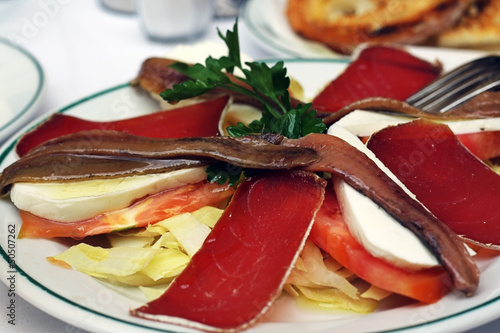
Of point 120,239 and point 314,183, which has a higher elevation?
point 314,183

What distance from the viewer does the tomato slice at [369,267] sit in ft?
4.58

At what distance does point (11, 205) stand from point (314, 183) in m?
1.00

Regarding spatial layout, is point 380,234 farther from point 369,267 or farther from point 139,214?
point 139,214

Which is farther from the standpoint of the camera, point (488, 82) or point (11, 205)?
point (488, 82)

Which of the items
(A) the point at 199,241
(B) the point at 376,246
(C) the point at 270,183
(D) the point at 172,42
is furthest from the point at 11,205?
(D) the point at 172,42

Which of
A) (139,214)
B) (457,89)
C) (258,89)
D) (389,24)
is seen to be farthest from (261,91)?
(389,24)

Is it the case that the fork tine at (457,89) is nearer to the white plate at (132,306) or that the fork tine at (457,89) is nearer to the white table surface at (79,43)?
the white plate at (132,306)

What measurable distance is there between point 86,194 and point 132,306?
423mm

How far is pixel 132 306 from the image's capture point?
1416 millimetres

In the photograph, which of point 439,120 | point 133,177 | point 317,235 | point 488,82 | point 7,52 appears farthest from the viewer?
point 7,52

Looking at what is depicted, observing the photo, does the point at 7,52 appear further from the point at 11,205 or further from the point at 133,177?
the point at 133,177

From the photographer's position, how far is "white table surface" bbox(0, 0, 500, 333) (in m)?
3.39

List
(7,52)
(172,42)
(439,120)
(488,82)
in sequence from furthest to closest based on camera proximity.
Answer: (172,42) → (7,52) → (488,82) → (439,120)

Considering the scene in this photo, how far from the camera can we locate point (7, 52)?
3.08 metres
